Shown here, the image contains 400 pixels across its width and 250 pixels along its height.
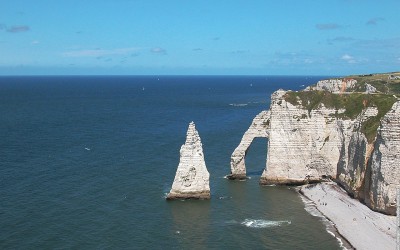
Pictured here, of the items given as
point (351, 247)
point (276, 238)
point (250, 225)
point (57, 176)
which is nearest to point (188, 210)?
point (250, 225)

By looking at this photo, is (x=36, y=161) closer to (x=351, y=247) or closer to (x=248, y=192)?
(x=248, y=192)

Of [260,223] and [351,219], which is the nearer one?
[260,223]

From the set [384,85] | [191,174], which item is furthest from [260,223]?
[384,85]

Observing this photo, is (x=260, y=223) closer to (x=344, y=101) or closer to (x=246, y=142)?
(x=246, y=142)

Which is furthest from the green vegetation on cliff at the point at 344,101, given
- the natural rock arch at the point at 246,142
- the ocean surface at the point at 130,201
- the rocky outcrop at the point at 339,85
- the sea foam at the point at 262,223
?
the rocky outcrop at the point at 339,85

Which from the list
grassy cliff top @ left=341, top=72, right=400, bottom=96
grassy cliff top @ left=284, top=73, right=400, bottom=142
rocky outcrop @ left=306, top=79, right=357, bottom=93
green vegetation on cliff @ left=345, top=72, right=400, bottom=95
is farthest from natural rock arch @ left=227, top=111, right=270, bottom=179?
rocky outcrop @ left=306, top=79, right=357, bottom=93

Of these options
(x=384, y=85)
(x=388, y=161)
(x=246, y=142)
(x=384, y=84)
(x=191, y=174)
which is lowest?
(x=191, y=174)
